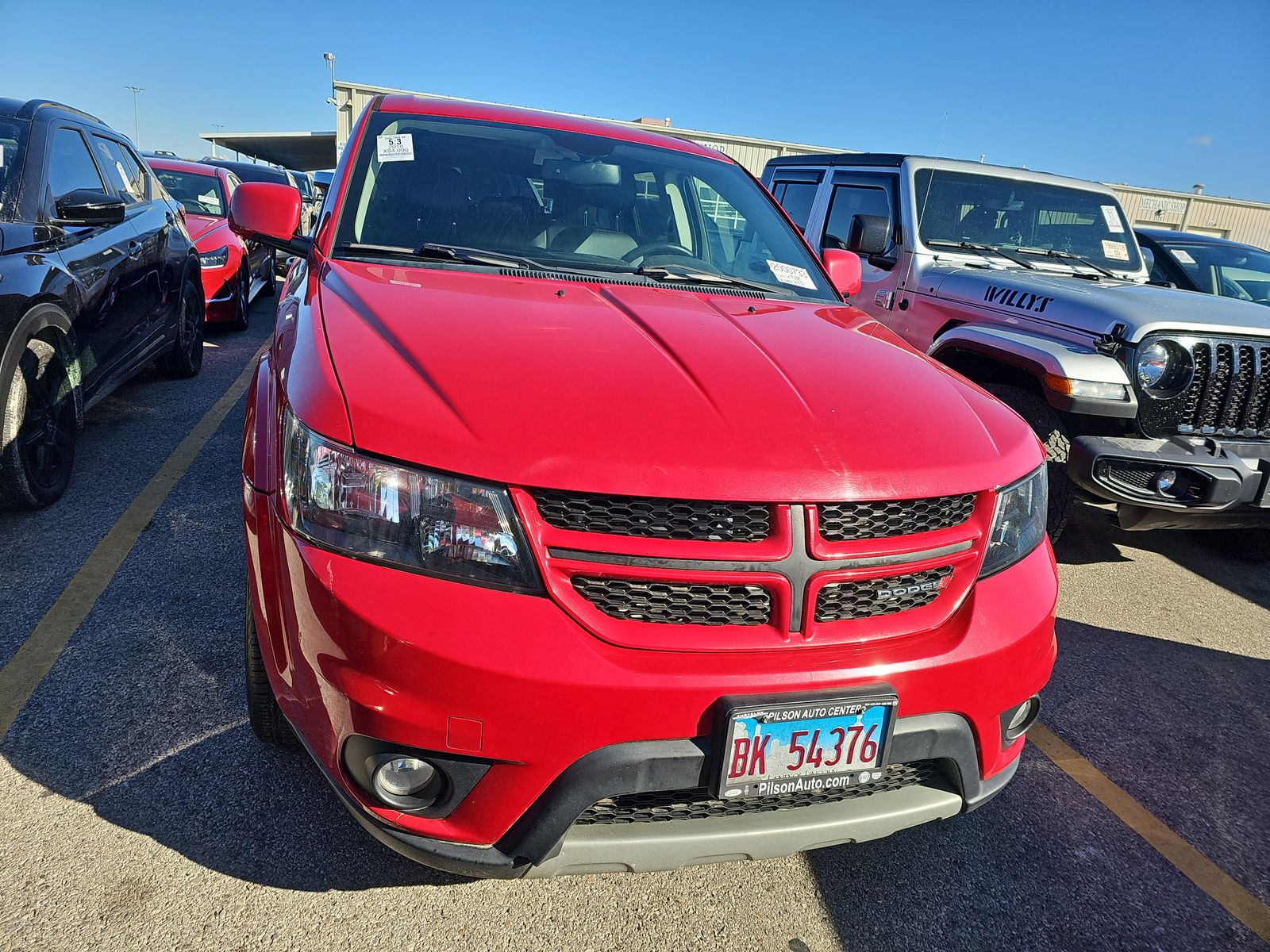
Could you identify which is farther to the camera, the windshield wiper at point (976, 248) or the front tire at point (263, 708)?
the windshield wiper at point (976, 248)

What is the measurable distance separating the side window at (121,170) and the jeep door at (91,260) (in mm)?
217

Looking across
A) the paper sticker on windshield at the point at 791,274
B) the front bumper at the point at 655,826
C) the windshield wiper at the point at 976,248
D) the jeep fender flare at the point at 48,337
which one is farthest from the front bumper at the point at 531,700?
the windshield wiper at the point at 976,248

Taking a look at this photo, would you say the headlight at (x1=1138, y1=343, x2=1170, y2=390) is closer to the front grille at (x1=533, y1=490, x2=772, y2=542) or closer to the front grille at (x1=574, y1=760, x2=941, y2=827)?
the front grille at (x1=574, y1=760, x2=941, y2=827)

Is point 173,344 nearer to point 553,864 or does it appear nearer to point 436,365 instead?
point 436,365

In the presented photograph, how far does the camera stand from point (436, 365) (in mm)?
1764

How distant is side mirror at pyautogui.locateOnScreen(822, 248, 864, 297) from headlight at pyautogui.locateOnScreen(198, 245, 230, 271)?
19.8 ft

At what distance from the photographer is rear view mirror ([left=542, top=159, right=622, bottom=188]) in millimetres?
2988

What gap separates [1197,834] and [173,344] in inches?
243

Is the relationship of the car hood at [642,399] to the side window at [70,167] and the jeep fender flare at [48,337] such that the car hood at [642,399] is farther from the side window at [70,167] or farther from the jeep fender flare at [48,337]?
the side window at [70,167]

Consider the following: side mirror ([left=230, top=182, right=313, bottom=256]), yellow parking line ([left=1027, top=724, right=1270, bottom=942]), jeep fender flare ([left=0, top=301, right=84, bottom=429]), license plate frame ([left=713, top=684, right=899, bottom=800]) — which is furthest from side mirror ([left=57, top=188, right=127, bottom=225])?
yellow parking line ([left=1027, top=724, right=1270, bottom=942])

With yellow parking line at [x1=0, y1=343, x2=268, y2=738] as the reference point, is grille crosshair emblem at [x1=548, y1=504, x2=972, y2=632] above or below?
above

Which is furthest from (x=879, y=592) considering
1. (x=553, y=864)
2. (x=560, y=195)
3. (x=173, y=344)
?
(x=173, y=344)

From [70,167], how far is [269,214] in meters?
2.17

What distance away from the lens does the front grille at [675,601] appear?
1574 mm
